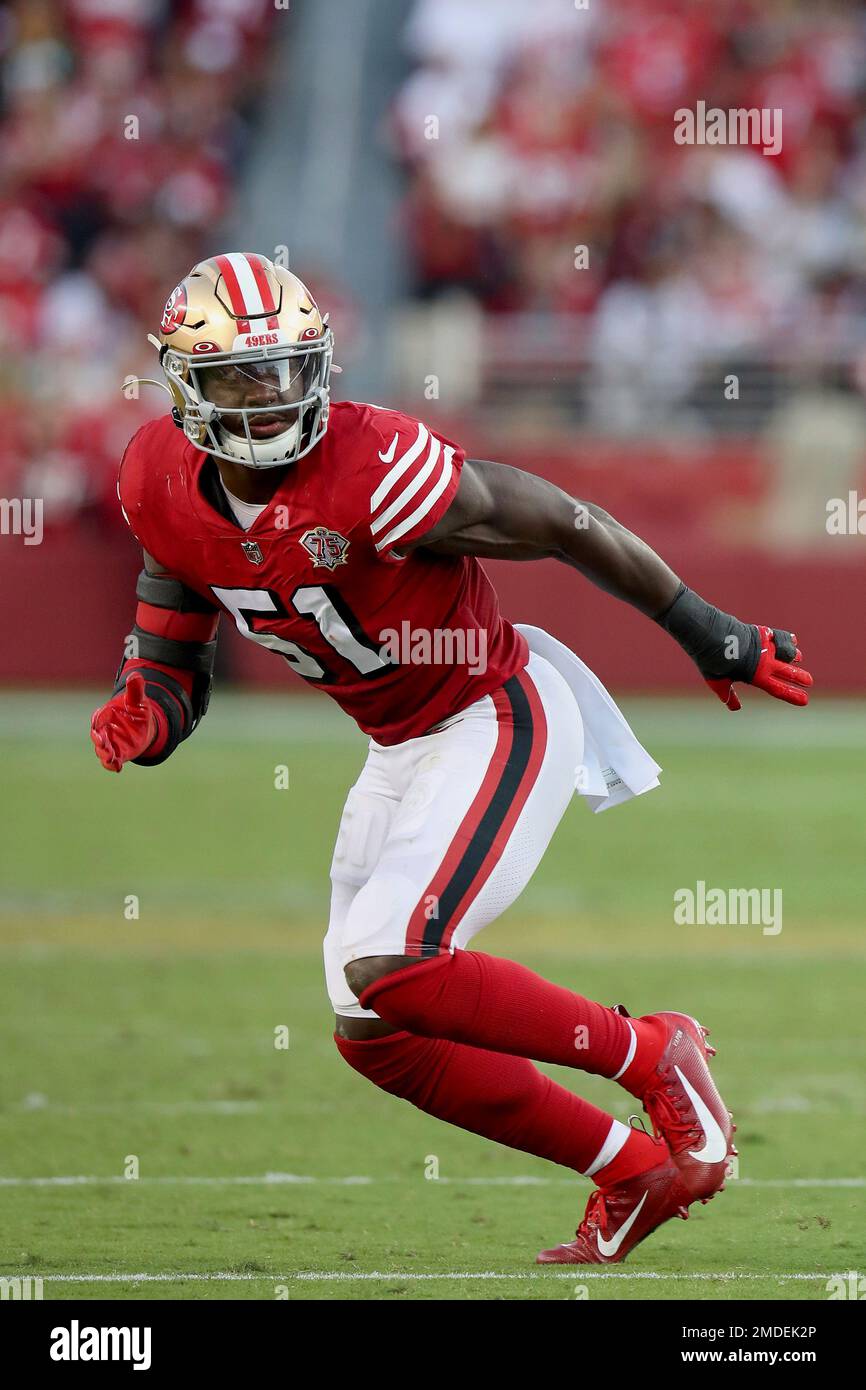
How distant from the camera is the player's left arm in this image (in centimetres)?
358

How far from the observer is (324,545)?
3541 mm

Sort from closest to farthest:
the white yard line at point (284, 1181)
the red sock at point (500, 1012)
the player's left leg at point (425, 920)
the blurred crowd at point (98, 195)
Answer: the red sock at point (500, 1012) → the player's left leg at point (425, 920) → the white yard line at point (284, 1181) → the blurred crowd at point (98, 195)

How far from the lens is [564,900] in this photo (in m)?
7.87

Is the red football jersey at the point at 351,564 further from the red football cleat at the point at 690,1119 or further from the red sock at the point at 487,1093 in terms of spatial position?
the red football cleat at the point at 690,1119

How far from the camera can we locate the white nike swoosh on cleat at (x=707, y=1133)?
3.76 m

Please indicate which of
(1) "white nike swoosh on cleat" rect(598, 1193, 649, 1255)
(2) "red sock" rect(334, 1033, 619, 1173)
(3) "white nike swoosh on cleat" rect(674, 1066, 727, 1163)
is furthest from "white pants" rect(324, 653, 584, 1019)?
(1) "white nike swoosh on cleat" rect(598, 1193, 649, 1255)

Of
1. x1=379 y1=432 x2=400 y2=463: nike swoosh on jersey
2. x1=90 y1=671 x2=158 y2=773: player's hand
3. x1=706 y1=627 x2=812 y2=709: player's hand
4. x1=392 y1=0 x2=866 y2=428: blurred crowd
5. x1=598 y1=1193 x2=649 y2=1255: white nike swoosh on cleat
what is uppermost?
x1=392 y1=0 x2=866 y2=428: blurred crowd

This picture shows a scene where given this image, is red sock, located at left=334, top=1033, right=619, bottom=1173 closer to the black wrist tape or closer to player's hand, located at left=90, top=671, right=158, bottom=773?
player's hand, located at left=90, top=671, right=158, bottom=773

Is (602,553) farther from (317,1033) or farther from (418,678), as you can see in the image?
(317,1033)

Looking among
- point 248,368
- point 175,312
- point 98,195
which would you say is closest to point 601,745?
point 248,368

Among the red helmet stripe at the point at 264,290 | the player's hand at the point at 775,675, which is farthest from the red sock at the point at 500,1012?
the red helmet stripe at the point at 264,290

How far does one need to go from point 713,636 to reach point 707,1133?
3.15 ft

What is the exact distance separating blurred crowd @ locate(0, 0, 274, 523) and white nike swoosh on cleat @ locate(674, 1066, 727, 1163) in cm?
967

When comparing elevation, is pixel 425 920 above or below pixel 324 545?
below
